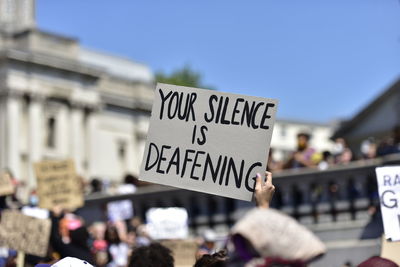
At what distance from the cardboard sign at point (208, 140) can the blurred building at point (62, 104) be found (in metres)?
47.6

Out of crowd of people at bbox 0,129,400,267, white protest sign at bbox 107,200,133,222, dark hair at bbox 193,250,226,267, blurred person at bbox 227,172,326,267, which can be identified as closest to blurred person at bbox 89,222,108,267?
crowd of people at bbox 0,129,400,267

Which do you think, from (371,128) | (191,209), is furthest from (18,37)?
(191,209)

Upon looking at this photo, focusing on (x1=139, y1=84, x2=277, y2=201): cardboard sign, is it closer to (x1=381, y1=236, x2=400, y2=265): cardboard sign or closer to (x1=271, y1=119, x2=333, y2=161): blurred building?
(x1=381, y1=236, x2=400, y2=265): cardboard sign

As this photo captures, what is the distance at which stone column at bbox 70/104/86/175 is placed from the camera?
59175 millimetres

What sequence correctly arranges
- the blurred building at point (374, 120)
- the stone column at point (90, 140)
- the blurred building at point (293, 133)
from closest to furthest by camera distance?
the blurred building at point (374, 120), the stone column at point (90, 140), the blurred building at point (293, 133)

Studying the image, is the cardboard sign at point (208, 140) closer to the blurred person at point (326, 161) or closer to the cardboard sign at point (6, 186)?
the cardboard sign at point (6, 186)

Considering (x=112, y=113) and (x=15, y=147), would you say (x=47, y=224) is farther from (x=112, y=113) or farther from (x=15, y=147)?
(x=112, y=113)

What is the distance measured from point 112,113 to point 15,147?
10.5 meters

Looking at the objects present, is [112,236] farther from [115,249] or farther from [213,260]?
[213,260]

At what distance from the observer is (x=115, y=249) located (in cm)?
1309

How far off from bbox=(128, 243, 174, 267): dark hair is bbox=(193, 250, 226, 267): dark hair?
18 centimetres

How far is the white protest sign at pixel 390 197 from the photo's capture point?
23.9 ft

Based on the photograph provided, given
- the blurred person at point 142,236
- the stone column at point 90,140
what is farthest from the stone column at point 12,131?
the blurred person at point 142,236

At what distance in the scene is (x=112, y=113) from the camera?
64375 mm
